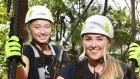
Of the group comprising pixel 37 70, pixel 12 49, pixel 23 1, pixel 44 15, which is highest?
pixel 23 1

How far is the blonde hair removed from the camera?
2.09m

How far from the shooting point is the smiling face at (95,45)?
208cm

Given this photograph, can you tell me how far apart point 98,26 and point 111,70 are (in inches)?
11.7

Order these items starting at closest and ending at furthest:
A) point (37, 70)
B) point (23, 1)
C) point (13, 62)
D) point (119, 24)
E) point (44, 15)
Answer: point (13, 62) < point (37, 70) < point (44, 15) < point (23, 1) < point (119, 24)

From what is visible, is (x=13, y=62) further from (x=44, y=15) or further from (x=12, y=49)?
(x=44, y=15)

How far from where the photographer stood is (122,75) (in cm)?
209

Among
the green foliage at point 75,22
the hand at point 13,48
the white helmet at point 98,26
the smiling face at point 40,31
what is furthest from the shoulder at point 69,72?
the green foliage at point 75,22

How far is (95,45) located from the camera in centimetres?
208

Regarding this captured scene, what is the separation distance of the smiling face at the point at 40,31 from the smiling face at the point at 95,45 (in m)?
0.49

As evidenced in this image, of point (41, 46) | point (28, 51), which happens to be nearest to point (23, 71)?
point (28, 51)

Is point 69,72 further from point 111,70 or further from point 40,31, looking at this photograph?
point 40,31

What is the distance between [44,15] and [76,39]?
672cm

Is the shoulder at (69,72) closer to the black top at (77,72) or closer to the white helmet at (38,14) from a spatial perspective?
the black top at (77,72)

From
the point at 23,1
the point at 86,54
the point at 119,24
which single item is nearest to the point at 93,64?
the point at 86,54
